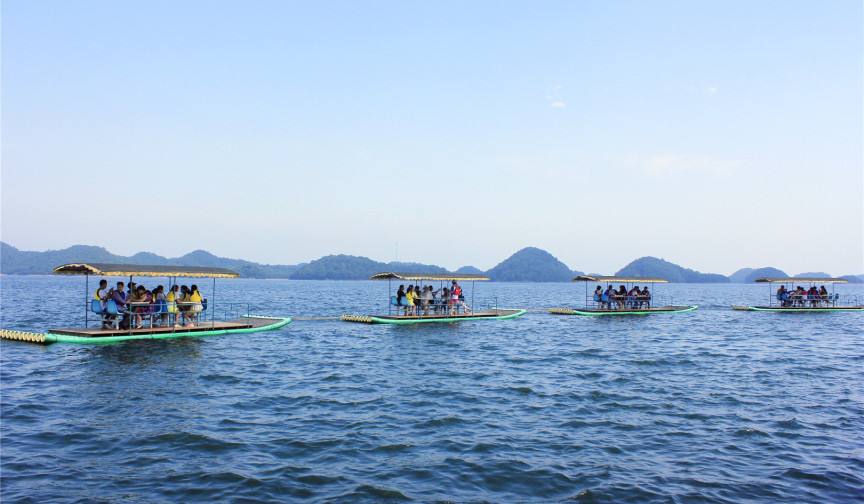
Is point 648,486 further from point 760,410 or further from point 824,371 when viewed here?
point 824,371

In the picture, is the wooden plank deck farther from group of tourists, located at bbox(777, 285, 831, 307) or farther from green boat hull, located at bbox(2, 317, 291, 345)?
group of tourists, located at bbox(777, 285, 831, 307)

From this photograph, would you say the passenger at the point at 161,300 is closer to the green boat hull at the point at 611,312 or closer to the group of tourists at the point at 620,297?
the green boat hull at the point at 611,312

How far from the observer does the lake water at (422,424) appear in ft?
35.7

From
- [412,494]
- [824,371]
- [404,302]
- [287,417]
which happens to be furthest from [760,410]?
[404,302]

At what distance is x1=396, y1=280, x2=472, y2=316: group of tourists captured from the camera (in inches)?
1537

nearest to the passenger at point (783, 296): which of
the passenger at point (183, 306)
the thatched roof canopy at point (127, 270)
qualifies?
the thatched roof canopy at point (127, 270)

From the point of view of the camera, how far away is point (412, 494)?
34.5 ft

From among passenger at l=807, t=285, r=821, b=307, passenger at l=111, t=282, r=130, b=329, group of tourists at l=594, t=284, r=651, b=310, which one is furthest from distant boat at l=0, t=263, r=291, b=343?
passenger at l=807, t=285, r=821, b=307

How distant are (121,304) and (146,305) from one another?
4.24 ft

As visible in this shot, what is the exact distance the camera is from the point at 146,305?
2859 cm

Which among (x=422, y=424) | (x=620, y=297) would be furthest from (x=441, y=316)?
(x=422, y=424)

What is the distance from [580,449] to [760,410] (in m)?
7.46

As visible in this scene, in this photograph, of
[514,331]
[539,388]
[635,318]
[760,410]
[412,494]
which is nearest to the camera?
Result: [412,494]

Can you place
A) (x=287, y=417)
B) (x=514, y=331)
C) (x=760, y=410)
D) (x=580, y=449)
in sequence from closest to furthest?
(x=580, y=449) → (x=287, y=417) → (x=760, y=410) → (x=514, y=331)
